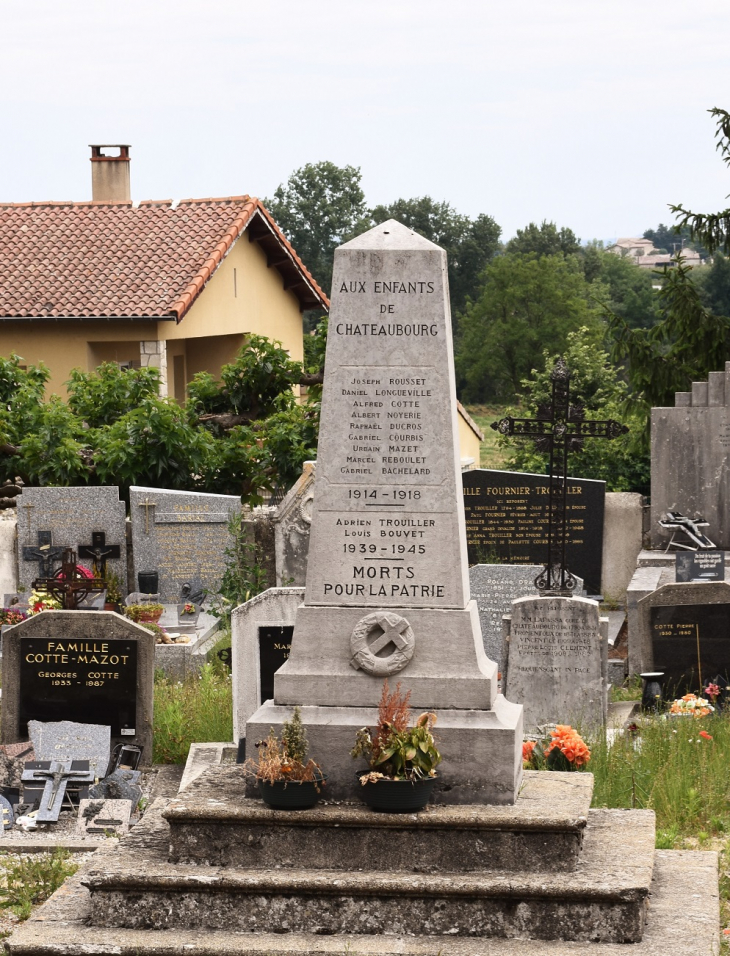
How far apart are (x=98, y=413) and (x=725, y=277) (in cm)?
4027

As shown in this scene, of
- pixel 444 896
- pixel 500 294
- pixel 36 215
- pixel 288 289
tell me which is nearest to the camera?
pixel 444 896

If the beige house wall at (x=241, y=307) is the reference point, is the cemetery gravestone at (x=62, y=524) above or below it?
below

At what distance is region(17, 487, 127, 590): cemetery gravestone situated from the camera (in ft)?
47.2

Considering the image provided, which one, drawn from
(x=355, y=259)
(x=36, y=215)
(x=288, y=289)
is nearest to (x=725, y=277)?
(x=288, y=289)

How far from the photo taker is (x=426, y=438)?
6.57 meters

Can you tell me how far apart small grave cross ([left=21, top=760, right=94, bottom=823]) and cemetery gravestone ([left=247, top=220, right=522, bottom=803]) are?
240cm

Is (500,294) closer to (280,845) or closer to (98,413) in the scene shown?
(98,413)

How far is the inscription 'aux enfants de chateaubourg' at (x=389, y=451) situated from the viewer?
6570mm

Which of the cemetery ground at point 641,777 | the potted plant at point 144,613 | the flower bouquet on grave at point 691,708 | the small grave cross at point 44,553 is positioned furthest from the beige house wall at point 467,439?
the flower bouquet on grave at point 691,708

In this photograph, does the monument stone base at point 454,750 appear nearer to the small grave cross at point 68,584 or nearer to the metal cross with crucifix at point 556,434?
the metal cross with crucifix at point 556,434

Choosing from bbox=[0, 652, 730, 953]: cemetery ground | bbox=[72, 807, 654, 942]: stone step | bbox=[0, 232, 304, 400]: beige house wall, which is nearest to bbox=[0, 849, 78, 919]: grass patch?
bbox=[0, 652, 730, 953]: cemetery ground

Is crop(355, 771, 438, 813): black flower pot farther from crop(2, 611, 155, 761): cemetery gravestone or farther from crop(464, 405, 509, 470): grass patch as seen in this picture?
crop(464, 405, 509, 470): grass patch

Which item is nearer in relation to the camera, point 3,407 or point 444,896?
point 444,896

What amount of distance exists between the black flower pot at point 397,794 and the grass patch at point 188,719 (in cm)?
366
